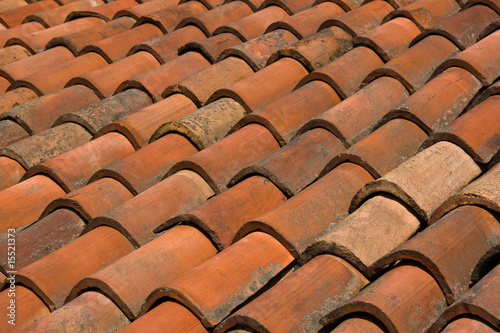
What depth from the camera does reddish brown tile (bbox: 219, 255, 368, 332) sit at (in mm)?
2270

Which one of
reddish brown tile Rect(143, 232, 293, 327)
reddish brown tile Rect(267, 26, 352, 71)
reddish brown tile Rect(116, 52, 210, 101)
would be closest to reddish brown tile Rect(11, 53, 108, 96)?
reddish brown tile Rect(116, 52, 210, 101)

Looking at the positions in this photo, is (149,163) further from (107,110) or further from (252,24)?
(252,24)

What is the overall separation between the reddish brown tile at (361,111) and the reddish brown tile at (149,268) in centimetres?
94

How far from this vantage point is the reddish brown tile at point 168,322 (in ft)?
7.87

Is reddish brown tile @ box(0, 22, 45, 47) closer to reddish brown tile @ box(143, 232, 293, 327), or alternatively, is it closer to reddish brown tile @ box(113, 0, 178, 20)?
reddish brown tile @ box(113, 0, 178, 20)

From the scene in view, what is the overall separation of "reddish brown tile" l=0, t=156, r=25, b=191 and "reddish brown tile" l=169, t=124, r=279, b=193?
101 cm

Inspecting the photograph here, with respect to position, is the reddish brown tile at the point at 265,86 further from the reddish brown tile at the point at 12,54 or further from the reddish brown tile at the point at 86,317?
the reddish brown tile at the point at 12,54

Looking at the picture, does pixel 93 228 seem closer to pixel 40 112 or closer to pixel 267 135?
pixel 267 135

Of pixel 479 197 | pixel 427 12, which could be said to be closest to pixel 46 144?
pixel 479 197

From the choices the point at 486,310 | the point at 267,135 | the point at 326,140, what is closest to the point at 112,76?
the point at 267,135

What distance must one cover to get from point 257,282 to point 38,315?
958mm

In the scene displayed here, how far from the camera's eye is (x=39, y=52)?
5.15 meters

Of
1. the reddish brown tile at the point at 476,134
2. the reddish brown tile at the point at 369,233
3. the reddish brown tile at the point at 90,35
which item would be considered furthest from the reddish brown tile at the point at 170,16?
the reddish brown tile at the point at 369,233

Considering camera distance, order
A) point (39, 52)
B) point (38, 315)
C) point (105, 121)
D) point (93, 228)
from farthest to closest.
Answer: point (39, 52), point (105, 121), point (93, 228), point (38, 315)
